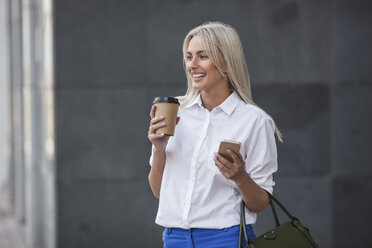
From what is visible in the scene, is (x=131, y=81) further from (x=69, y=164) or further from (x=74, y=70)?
(x=69, y=164)

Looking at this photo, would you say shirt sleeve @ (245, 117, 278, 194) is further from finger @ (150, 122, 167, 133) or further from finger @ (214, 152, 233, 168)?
finger @ (150, 122, 167, 133)

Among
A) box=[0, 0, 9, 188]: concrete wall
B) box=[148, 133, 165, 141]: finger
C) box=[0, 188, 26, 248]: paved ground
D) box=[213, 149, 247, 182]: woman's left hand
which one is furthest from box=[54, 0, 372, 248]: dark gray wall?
box=[0, 0, 9, 188]: concrete wall

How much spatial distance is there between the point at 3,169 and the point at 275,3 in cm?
935

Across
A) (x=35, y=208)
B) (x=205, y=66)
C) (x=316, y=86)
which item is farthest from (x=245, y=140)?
(x=35, y=208)

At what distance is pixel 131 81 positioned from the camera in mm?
5453

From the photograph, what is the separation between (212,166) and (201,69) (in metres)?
0.39

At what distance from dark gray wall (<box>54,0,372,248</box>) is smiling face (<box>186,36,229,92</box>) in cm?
269

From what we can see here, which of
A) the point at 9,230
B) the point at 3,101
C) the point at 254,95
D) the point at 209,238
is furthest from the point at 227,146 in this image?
the point at 3,101

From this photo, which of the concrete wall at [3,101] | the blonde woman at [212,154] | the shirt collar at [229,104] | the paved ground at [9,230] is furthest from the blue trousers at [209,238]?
the concrete wall at [3,101]

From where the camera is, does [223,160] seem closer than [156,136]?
Yes

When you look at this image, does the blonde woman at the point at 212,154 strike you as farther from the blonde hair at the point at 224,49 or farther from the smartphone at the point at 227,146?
the smartphone at the point at 227,146

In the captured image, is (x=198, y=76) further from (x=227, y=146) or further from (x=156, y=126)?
(x=227, y=146)

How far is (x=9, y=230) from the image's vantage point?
8.12 meters

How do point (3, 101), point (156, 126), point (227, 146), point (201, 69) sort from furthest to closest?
point (3, 101), point (201, 69), point (156, 126), point (227, 146)
